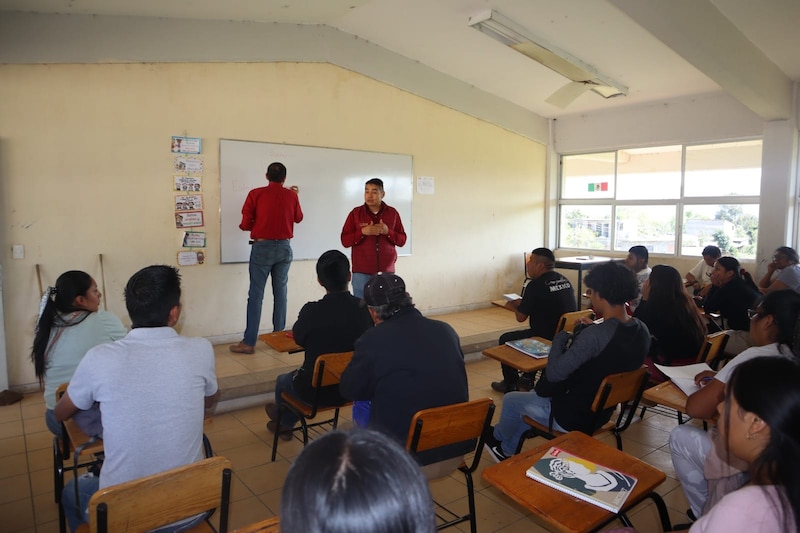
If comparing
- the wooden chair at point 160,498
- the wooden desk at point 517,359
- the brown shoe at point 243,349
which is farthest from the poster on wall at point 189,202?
the wooden chair at point 160,498

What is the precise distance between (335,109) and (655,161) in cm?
446

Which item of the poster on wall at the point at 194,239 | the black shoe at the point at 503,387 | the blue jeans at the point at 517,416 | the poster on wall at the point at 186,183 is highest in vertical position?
the poster on wall at the point at 186,183

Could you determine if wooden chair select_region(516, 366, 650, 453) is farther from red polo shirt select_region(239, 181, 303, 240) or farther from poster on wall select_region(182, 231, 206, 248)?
poster on wall select_region(182, 231, 206, 248)

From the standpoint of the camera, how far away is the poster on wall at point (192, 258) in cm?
511

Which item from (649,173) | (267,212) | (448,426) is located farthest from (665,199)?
(448,426)

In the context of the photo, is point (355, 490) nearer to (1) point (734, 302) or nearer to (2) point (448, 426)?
(2) point (448, 426)

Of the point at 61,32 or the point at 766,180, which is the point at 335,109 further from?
the point at 766,180

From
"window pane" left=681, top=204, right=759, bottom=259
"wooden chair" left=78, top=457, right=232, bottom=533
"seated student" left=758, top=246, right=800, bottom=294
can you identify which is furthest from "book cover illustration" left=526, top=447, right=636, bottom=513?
"window pane" left=681, top=204, right=759, bottom=259

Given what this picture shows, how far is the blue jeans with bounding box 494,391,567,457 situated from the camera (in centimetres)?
265

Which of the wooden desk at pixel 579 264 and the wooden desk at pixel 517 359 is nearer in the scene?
the wooden desk at pixel 517 359

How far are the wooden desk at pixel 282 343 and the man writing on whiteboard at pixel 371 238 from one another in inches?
57.6

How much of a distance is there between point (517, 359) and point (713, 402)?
1.09 m

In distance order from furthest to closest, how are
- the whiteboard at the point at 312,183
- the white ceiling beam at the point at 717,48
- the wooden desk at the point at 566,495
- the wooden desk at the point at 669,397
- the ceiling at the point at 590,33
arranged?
the whiteboard at the point at 312,183
the ceiling at the point at 590,33
the white ceiling beam at the point at 717,48
the wooden desk at the point at 669,397
the wooden desk at the point at 566,495

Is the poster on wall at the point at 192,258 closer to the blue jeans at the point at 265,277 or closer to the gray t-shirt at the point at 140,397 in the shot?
the blue jeans at the point at 265,277
